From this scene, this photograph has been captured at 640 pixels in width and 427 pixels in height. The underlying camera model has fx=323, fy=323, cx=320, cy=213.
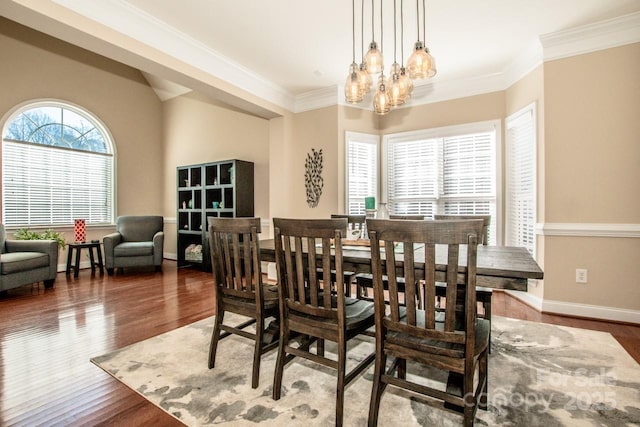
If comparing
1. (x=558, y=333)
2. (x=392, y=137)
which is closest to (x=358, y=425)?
(x=558, y=333)

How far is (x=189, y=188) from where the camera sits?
5.75 m

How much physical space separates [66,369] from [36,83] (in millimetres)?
4936

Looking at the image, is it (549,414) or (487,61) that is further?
(487,61)

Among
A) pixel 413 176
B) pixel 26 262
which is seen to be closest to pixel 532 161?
pixel 413 176

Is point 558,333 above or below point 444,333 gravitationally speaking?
below

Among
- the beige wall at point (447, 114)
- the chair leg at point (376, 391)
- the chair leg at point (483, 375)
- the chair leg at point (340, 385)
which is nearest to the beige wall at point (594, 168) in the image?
the beige wall at point (447, 114)

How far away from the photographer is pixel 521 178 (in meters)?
3.72

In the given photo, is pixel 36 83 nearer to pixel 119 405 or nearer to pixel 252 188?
pixel 252 188

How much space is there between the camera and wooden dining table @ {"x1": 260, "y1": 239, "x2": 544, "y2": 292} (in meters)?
1.46

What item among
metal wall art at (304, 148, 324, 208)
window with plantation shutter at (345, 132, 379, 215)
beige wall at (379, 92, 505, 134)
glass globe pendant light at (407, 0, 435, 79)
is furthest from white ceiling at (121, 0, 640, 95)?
metal wall art at (304, 148, 324, 208)

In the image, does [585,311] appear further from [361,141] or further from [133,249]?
[133,249]

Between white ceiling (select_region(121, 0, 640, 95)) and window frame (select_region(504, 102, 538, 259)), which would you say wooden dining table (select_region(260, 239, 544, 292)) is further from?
white ceiling (select_region(121, 0, 640, 95))

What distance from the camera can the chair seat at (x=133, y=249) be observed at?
5.08 m

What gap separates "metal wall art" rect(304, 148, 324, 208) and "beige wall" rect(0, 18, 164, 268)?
12.4ft
